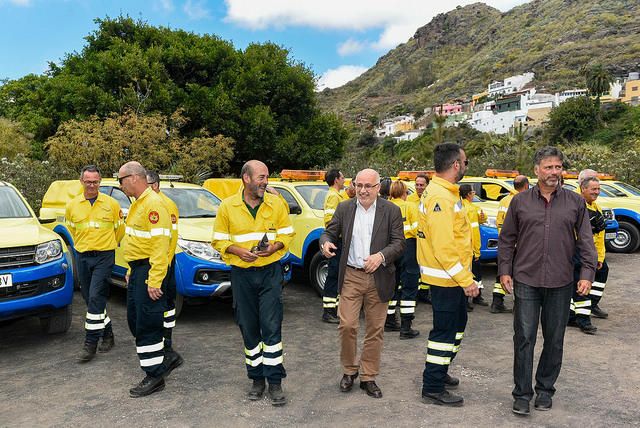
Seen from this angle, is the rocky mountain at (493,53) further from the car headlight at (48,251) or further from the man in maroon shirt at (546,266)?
the car headlight at (48,251)

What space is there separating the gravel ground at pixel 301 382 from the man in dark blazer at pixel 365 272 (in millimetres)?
364

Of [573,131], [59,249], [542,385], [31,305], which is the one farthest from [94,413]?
[573,131]

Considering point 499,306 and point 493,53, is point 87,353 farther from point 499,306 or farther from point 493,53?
point 493,53

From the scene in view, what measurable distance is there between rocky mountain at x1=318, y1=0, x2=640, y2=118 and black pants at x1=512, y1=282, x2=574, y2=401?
95826 millimetres

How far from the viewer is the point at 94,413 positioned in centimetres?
387

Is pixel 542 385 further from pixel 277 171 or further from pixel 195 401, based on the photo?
pixel 277 171

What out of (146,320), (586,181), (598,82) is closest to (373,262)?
(146,320)

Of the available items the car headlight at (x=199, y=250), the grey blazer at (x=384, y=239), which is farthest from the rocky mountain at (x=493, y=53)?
the grey blazer at (x=384, y=239)

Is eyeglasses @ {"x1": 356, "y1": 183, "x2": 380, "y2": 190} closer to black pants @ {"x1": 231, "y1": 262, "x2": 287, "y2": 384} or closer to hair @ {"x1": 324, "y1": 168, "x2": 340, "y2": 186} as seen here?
black pants @ {"x1": 231, "y1": 262, "x2": 287, "y2": 384}

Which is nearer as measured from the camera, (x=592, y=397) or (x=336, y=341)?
(x=592, y=397)

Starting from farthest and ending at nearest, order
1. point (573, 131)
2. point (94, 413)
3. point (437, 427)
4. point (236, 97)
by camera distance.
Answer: point (573, 131) → point (236, 97) → point (94, 413) → point (437, 427)

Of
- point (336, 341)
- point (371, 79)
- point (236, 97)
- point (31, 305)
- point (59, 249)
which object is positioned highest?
point (371, 79)

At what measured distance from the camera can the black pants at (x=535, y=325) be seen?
12.5 ft

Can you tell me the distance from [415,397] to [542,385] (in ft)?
3.23
